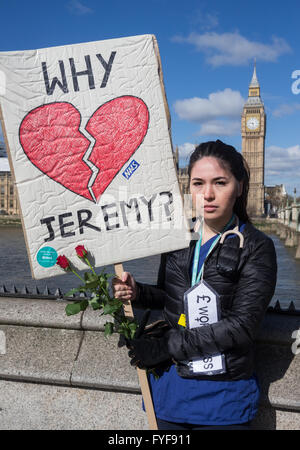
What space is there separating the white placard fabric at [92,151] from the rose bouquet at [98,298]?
6 cm

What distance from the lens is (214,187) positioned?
5.96ft

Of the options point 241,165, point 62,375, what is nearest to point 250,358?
point 241,165

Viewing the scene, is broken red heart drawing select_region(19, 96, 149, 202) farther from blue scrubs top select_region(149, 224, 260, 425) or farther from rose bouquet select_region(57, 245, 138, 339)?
blue scrubs top select_region(149, 224, 260, 425)

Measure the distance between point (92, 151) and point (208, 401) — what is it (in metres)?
1.07

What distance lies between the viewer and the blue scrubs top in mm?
1717

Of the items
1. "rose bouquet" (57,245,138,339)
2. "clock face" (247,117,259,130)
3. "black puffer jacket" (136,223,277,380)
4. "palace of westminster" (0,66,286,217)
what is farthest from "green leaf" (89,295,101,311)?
"clock face" (247,117,259,130)

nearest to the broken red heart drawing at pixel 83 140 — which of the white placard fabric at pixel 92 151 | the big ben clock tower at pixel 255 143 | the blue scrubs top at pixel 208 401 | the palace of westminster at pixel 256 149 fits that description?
the white placard fabric at pixel 92 151

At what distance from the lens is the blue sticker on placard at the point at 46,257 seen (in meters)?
1.93

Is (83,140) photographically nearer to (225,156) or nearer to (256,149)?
(225,156)

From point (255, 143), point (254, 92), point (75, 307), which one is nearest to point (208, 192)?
point (75, 307)

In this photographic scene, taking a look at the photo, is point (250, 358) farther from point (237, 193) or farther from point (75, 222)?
point (75, 222)

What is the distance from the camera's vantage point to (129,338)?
6.23 ft

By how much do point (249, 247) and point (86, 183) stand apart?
27.8 inches

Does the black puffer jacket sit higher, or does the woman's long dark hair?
the woman's long dark hair
